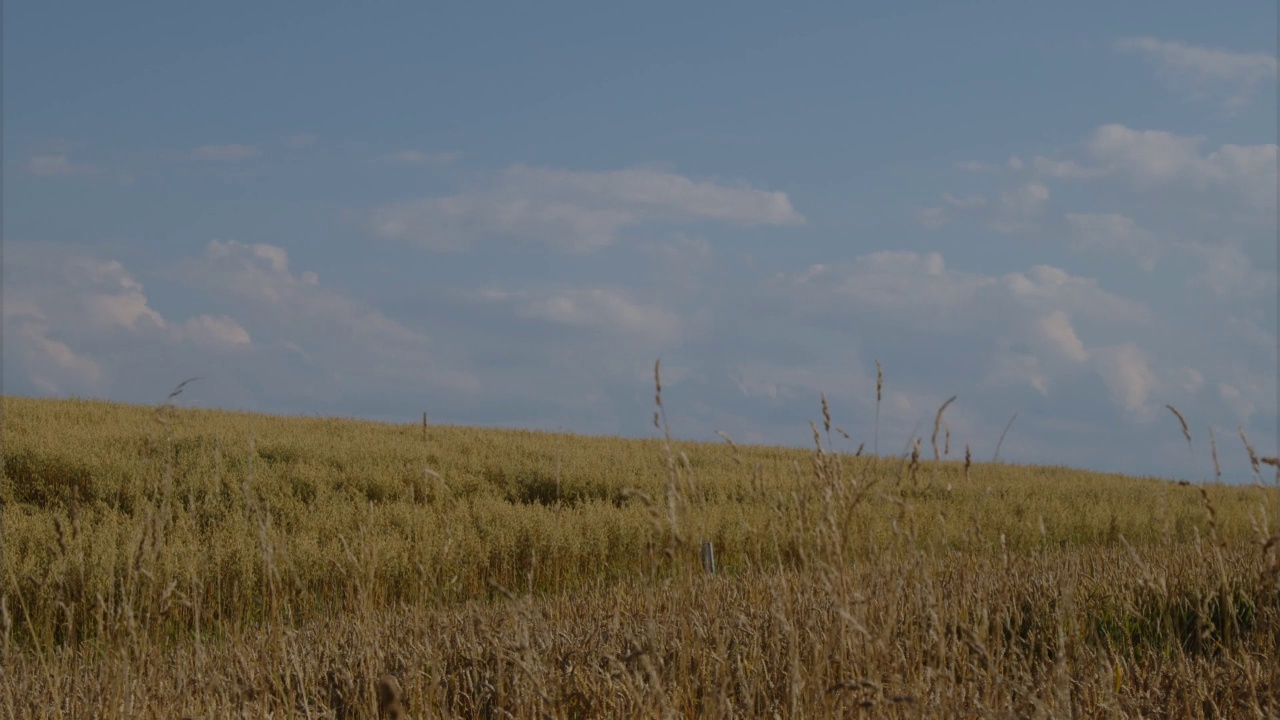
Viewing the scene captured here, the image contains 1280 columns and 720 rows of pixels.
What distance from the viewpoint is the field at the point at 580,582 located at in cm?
294

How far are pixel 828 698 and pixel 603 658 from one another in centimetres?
201

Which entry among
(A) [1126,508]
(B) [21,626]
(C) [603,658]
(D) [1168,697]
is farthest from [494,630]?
(A) [1126,508]

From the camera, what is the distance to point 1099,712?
138 inches

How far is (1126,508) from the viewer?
50.9ft

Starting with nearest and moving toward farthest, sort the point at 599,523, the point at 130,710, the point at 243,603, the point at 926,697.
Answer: the point at 926,697
the point at 130,710
the point at 243,603
the point at 599,523

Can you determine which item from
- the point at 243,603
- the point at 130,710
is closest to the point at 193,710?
the point at 130,710

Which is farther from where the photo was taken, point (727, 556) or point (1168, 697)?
point (727, 556)

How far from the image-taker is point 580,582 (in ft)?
32.4

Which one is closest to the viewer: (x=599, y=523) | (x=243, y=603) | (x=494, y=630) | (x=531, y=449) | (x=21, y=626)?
(x=494, y=630)

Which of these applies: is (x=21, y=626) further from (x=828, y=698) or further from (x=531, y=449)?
(x=531, y=449)

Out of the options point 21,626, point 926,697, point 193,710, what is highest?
point 926,697

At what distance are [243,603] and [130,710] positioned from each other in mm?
5825

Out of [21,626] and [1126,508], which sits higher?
[1126,508]

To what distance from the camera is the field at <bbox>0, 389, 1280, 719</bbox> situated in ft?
9.66
